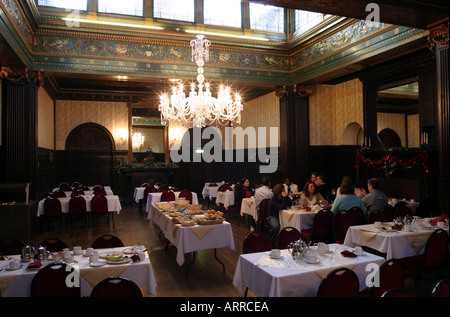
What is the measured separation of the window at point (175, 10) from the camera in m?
9.32

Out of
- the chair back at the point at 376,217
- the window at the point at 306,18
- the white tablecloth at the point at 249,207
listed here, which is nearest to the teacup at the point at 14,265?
the chair back at the point at 376,217

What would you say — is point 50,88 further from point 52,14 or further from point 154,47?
point 154,47

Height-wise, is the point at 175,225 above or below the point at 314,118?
below

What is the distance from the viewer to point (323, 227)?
5820 mm

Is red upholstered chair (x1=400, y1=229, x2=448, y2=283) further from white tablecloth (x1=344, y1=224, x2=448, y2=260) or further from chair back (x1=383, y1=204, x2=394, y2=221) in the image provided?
chair back (x1=383, y1=204, x2=394, y2=221)

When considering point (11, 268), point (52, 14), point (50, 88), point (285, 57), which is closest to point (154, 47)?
point (52, 14)

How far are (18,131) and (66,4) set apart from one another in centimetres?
345

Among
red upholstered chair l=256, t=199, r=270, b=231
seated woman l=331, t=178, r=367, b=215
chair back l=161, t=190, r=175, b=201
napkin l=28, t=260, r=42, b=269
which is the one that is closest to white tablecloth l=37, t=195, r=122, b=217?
chair back l=161, t=190, r=175, b=201

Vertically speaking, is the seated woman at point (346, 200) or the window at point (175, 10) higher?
the window at point (175, 10)

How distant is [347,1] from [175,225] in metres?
4.01

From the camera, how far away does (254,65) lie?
10156 millimetres

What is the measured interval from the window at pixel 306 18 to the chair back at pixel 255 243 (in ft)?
23.0

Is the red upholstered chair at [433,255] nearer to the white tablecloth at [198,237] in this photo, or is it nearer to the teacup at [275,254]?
the teacup at [275,254]

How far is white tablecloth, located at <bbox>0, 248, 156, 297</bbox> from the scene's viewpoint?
3.16 meters
